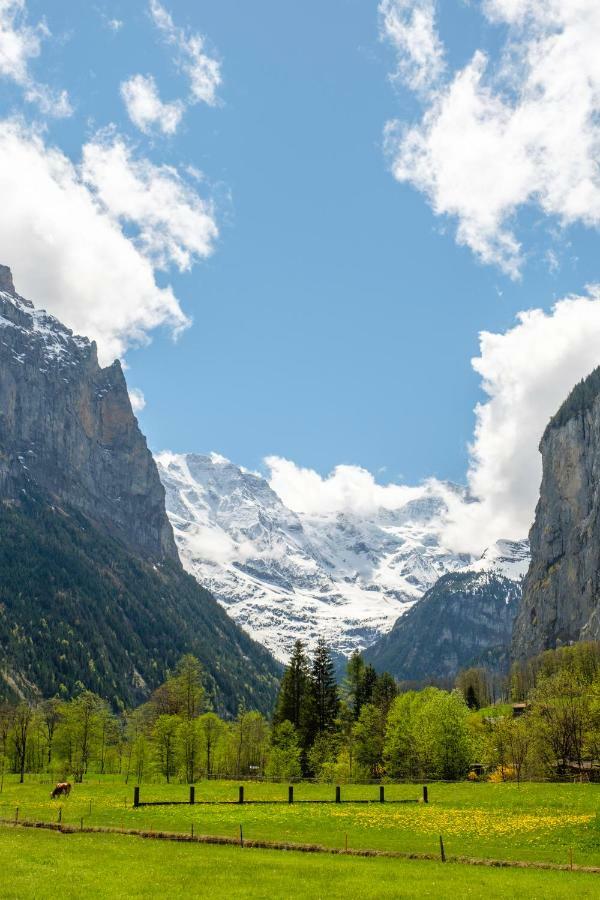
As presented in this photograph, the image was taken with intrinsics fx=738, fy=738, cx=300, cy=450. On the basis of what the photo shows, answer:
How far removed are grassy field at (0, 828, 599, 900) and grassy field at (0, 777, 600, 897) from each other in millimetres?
75

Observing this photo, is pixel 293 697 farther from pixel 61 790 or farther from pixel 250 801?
pixel 250 801

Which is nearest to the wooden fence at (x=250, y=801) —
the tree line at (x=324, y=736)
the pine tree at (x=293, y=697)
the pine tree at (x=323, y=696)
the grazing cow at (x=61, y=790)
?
the grazing cow at (x=61, y=790)

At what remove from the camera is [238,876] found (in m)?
30.6

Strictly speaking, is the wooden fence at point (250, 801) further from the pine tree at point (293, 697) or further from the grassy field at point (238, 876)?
the pine tree at point (293, 697)

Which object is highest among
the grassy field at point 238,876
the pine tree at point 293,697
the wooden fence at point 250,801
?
A: the pine tree at point 293,697

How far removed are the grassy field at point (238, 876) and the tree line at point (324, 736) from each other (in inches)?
1871

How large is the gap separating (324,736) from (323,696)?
809 cm

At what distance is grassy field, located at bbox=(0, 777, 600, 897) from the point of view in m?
29.0

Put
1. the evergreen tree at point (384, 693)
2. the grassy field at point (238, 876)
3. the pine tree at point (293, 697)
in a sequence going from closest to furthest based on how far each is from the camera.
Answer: the grassy field at point (238, 876) < the evergreen tree at point (384, 693) < the pine tree at point (293, 697)

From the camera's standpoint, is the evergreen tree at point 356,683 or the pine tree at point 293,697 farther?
the evergreen tree at point 356,683

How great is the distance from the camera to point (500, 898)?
2686 cm

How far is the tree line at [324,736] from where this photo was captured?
81.4 metres

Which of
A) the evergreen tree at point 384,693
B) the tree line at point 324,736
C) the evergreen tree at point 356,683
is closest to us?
the tree line at point 324,736

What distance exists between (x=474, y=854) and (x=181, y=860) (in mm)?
14401
